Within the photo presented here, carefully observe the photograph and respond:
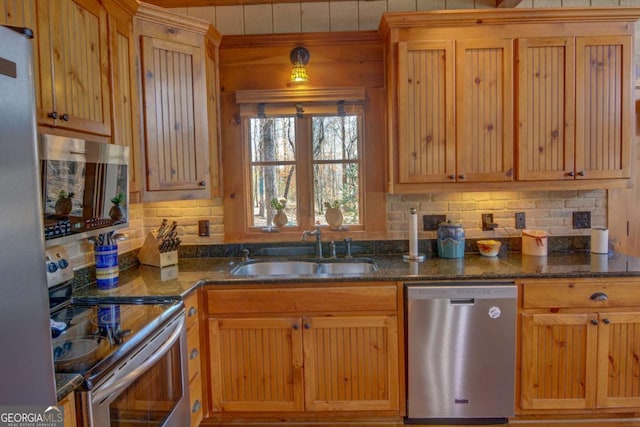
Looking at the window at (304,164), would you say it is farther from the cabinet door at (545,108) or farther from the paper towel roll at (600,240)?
the paper towel roll at (600,240)

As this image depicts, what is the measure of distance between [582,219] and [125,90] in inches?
115

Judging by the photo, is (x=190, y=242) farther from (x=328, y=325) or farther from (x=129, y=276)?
(x=328, y=325)

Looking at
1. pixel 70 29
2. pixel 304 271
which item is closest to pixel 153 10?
pixel 70 29

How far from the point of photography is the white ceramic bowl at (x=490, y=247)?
2543mm

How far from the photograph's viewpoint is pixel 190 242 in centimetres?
277

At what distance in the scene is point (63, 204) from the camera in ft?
4.86

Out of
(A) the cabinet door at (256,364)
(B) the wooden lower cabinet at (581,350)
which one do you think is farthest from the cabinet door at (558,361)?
(A) the cabinet door at (256,364)

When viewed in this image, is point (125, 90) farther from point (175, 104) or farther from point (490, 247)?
point (490, 247)

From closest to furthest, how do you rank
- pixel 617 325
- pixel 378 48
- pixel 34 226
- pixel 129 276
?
pixel 34 226 → pixel 617 325 → pixel 129 276 → pixel 378 48

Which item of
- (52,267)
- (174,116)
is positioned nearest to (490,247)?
(174,116)

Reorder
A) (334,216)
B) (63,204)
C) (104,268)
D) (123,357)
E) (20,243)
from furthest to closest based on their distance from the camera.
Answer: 1. (334,216)
2. (104,268)
3. (63,204)
4. (123,357)
5. (20,243)

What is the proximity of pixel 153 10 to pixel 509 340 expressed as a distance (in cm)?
260

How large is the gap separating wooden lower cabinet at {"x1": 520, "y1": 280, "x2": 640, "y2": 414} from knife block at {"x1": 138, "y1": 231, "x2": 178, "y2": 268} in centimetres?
207

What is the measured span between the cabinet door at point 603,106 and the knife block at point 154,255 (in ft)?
8.36
